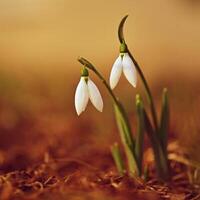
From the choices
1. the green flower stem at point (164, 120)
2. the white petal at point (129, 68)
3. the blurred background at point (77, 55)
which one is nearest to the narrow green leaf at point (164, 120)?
the green flower stem at point (164, 120)

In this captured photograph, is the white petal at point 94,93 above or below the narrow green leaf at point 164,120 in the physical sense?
above

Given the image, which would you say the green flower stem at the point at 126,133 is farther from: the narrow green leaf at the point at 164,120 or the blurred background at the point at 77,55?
the blurred background at the point at 77,55

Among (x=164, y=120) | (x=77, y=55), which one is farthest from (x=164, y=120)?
(x=77, y=55)

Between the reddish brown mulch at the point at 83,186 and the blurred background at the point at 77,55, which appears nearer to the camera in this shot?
the reddish brown mulch at the point at 83,186

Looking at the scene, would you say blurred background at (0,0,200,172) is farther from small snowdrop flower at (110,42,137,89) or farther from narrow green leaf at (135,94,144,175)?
small snowdrop flower at (110,42,137,89)

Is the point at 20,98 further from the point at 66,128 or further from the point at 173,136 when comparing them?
the point at 173,136

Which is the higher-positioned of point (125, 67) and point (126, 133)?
point (125, 67)

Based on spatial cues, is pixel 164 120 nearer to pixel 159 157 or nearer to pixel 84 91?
pixel 159 157

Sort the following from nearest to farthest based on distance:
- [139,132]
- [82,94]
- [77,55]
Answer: [82,94], [139,132], [77,55]

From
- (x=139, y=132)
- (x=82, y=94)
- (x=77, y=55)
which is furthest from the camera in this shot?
(x=77, y=55)

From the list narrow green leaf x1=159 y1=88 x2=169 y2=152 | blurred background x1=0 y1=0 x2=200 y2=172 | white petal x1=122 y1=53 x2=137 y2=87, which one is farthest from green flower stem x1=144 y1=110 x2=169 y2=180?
blurred background x1=0 y1=0 x2=200 y2=172
